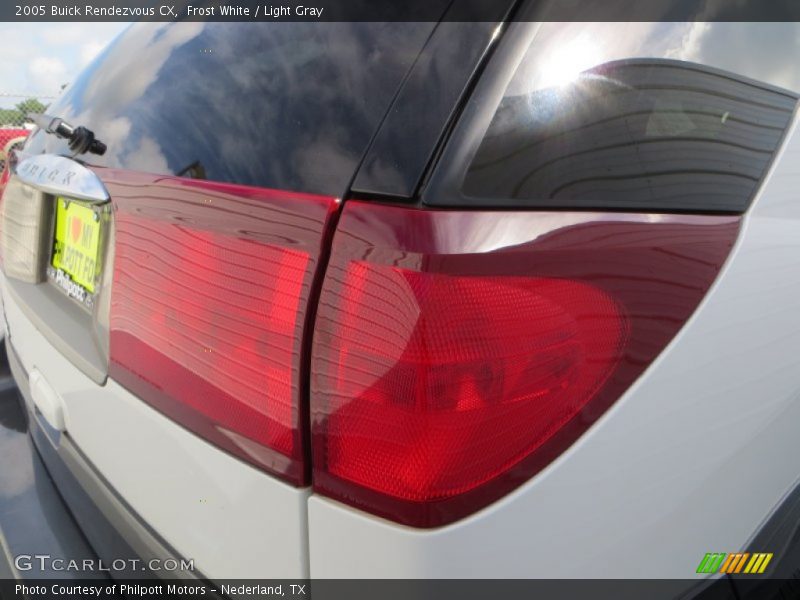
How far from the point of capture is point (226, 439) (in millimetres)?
1091

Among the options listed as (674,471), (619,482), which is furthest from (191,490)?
(674,471)

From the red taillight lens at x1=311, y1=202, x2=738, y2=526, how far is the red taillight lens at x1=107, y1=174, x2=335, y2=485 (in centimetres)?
6

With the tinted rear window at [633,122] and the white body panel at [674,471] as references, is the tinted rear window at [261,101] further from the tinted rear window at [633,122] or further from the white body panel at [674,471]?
the white body panel at [674,471]

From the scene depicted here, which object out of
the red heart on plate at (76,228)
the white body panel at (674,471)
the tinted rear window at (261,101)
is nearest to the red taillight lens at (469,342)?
the white body panel at (674,471)

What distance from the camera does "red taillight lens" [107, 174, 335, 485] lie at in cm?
97

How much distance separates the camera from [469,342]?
2.93ft

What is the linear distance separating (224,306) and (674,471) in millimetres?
790

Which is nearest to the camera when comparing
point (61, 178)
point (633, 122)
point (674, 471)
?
point (633, 122)

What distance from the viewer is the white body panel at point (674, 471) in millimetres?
952

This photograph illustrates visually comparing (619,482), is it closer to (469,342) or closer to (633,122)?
(469,342)

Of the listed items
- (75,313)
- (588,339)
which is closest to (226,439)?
(588,339)

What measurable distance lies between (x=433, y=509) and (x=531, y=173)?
1.62ft

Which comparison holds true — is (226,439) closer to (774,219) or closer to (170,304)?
(170,304)

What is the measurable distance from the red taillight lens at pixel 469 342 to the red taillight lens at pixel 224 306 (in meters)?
0.06
